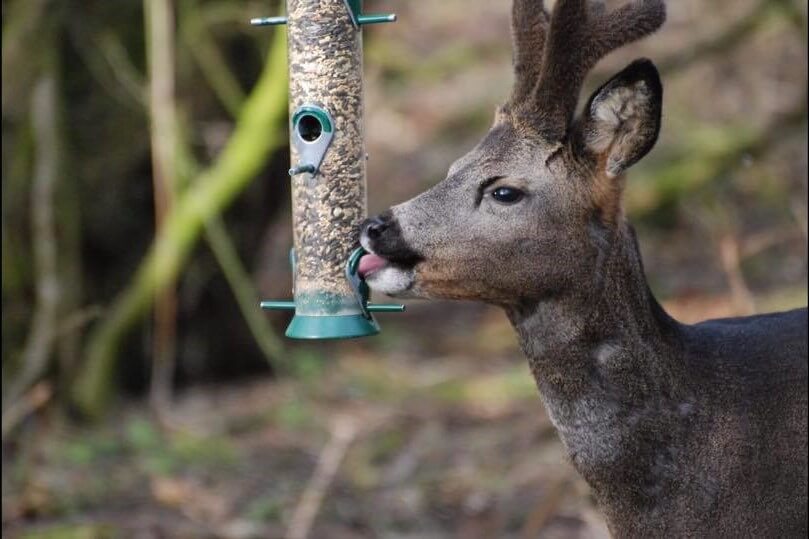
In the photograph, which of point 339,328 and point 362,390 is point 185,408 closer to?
point 362,390

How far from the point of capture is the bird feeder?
456 centimetres

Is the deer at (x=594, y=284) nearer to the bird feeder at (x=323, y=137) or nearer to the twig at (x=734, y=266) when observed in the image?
the bird feeder at (x=323, y=137)

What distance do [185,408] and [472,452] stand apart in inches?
95.2

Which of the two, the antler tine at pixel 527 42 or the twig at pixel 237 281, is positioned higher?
the antler tine at pixel 527 42

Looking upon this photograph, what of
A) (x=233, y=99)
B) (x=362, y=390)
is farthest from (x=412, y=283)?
(x=362, y=390)

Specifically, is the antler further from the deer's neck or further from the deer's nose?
the deer's nose

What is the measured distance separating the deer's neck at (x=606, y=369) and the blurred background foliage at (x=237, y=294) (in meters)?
2.16

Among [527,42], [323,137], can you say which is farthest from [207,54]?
[527,42]

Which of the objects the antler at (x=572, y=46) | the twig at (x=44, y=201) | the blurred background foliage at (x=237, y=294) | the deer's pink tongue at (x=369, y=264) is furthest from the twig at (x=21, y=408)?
the antler at (x=572, y=46)

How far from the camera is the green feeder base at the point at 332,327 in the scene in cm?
438

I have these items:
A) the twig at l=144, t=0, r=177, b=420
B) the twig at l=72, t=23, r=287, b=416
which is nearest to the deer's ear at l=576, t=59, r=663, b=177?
the twig at l=72, t=23, r=287, b=416

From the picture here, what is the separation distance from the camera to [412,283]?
157 inches

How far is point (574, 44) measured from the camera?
13.2 ft

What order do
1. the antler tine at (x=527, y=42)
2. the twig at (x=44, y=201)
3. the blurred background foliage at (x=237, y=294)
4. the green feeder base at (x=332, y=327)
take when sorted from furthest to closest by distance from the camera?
the twig at (x=44, y=201)
the blurred background foliage at (x=237, y=294)
the green feeder base at (x=332, y=327)
the antler tine at (x=527, y=42)
